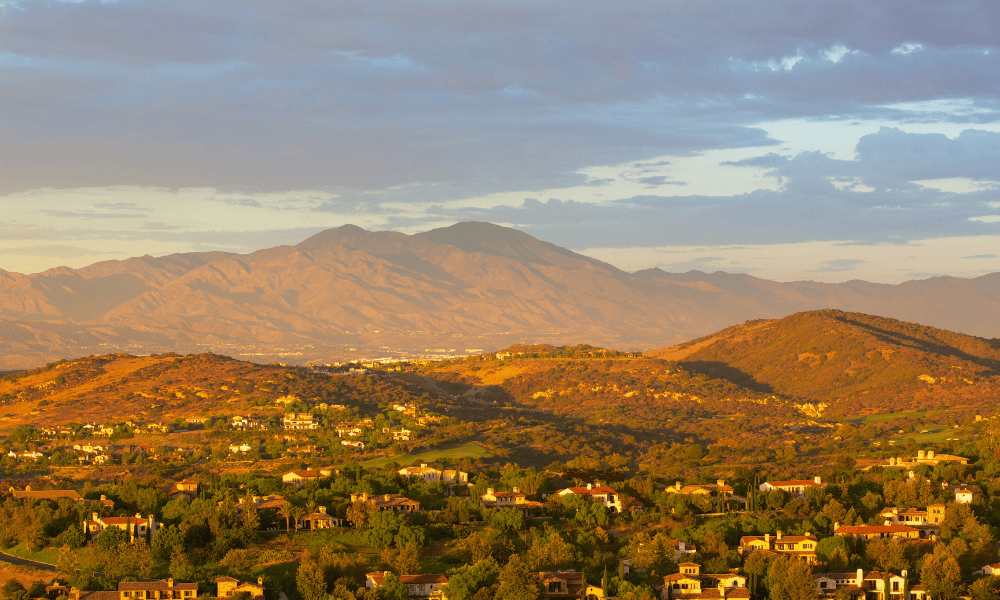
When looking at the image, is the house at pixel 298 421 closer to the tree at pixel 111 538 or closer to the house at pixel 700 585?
the tree at pixel 111 538

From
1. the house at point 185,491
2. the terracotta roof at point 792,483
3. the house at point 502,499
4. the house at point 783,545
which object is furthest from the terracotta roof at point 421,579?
the terracotta roof at point 792,483

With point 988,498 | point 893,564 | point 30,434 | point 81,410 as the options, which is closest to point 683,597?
point 893,564

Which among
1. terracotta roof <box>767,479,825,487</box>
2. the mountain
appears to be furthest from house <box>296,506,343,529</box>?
the mountain

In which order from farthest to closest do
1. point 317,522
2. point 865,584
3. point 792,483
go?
point 792,483, point 317,522, point 865,584

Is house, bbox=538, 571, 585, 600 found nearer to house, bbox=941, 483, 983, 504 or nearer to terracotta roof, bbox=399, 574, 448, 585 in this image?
terracotta roof, bbox=399, 574, 448, 585

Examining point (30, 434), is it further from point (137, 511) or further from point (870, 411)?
point (870, 411)

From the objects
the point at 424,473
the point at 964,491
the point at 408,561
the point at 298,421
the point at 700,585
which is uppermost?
the point at 964,491

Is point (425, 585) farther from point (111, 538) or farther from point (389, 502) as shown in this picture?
point (111, 538)

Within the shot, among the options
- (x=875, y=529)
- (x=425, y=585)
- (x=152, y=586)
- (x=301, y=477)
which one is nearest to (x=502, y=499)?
(x=301, y=477)
